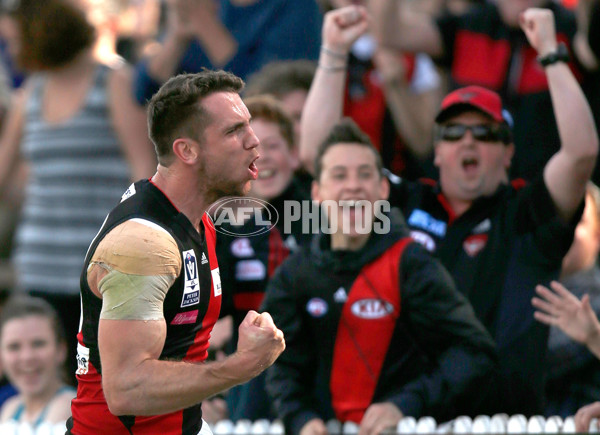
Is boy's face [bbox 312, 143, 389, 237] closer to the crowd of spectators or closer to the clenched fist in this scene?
the crowd of spectators

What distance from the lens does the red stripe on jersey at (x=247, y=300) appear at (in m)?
4.66

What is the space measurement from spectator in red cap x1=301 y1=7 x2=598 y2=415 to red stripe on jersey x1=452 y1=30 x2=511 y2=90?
0.63m

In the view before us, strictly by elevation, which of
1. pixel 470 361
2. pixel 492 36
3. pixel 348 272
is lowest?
pixel 470 361

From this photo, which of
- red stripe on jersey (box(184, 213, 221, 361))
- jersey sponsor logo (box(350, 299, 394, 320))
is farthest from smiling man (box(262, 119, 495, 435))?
red stripe on jersey (box(184, 213, 221, 361))

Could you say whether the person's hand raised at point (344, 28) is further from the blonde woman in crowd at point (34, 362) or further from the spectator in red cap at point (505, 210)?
the blonde woman in crowd at point (34, 362)

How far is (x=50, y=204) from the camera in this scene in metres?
5.72

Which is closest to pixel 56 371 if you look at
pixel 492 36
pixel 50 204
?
pixel 50 204

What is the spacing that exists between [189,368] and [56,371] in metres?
2.51

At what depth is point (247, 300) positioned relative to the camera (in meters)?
4.67

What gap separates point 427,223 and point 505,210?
36 centimetres

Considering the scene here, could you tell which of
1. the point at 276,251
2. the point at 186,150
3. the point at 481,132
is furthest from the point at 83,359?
the point at 481,132

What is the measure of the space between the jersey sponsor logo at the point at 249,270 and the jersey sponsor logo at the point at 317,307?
0.51m

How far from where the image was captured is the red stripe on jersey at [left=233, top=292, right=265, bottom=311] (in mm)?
4656

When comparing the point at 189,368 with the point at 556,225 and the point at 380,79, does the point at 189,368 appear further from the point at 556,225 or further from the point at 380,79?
the point at 380,79
